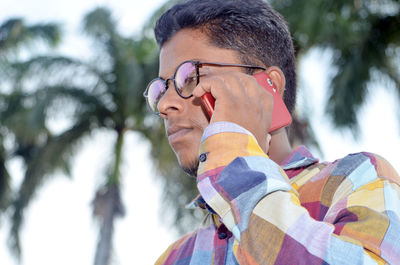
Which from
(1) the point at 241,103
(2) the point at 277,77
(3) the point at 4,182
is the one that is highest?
(1) the point at 241,103

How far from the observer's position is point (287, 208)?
112cm

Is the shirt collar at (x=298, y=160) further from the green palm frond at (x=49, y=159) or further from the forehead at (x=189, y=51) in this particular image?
the green palm frond at (x=49, y=159)

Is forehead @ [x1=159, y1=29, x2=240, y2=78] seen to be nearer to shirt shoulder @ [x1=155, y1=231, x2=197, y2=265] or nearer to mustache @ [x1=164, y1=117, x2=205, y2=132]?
mustache @ [x1=164, y1=117, x2=205, y2=132]

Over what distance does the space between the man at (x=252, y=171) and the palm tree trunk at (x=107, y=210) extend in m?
12.1

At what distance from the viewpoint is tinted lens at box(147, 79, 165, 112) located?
6.59 ft

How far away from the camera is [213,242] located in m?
1.83

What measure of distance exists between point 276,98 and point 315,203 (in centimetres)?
36

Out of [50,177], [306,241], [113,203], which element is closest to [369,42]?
[113,203]

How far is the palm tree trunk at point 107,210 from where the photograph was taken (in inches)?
541

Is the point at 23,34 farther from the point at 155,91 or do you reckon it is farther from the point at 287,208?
the point at 287,208

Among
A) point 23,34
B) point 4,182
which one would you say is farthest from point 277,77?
point 23,34

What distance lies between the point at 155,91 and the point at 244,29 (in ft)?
1.28

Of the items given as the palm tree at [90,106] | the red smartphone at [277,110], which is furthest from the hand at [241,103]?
the palm tree at [90,106]

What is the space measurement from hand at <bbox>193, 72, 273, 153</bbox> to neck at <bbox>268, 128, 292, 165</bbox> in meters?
0.58
